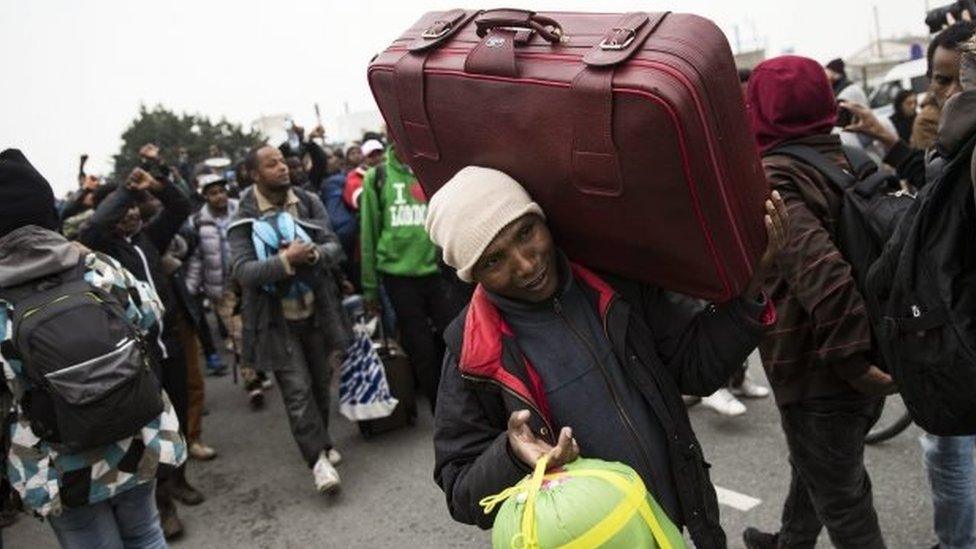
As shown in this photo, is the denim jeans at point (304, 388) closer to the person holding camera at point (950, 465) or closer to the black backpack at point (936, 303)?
the person holding camera at point (950, 465)

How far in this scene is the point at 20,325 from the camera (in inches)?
94.6

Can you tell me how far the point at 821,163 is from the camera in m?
2.21

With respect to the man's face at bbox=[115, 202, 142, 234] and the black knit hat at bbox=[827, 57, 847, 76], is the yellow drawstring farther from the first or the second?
the black knit hat at bbox=[827, 57, 847, 76]

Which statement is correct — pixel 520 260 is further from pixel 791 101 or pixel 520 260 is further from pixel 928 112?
pixel 928 112

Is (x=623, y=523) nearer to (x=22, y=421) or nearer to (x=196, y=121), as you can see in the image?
(x=22, y=421)

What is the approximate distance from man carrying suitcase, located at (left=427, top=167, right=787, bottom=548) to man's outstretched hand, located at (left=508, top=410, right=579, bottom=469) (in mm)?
37

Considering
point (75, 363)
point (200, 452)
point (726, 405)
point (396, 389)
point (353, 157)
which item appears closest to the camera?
point (75, 363)

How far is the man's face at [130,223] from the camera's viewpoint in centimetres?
405

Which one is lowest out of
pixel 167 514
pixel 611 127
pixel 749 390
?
pixel 749 390

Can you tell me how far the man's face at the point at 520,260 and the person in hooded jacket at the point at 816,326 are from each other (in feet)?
2.99

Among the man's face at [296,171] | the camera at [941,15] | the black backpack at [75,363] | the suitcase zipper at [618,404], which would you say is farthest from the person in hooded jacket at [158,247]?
the camera at [941,15]

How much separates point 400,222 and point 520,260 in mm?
3120

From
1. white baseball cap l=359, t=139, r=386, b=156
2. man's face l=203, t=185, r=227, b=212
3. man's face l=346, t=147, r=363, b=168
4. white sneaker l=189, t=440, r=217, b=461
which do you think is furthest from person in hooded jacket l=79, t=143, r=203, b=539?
man's face l=346, t=147, r=363, b=168

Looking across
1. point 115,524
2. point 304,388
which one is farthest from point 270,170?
point 115,524
